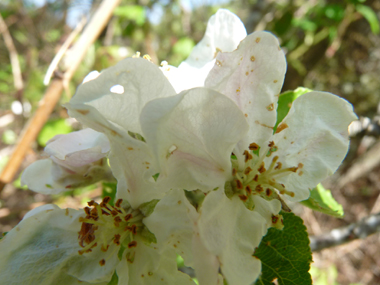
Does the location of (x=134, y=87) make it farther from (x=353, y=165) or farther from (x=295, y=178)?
(x=353, y=165)

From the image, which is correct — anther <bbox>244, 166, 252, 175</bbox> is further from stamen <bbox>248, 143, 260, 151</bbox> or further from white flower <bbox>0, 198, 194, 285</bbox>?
white flower <bbox>0, 198, 194, 285</bbox>

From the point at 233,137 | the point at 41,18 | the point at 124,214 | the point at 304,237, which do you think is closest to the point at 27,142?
the point at 124,214

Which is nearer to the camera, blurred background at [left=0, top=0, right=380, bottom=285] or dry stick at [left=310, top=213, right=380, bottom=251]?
dry stick at [left=310, top=213, right=380, bottom=251]

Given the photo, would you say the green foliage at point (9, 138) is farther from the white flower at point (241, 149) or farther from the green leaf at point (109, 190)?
the white flower at point (241, 149)

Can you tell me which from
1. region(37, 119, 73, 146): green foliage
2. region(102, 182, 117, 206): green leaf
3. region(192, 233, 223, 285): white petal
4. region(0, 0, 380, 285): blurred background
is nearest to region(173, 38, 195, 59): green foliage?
region(0, 0, 380, 285): blurred background

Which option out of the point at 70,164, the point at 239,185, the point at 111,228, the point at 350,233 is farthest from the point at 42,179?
the point at 350,233

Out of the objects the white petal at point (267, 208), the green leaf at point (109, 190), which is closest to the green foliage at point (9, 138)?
the green leaf at point (109, 190)
